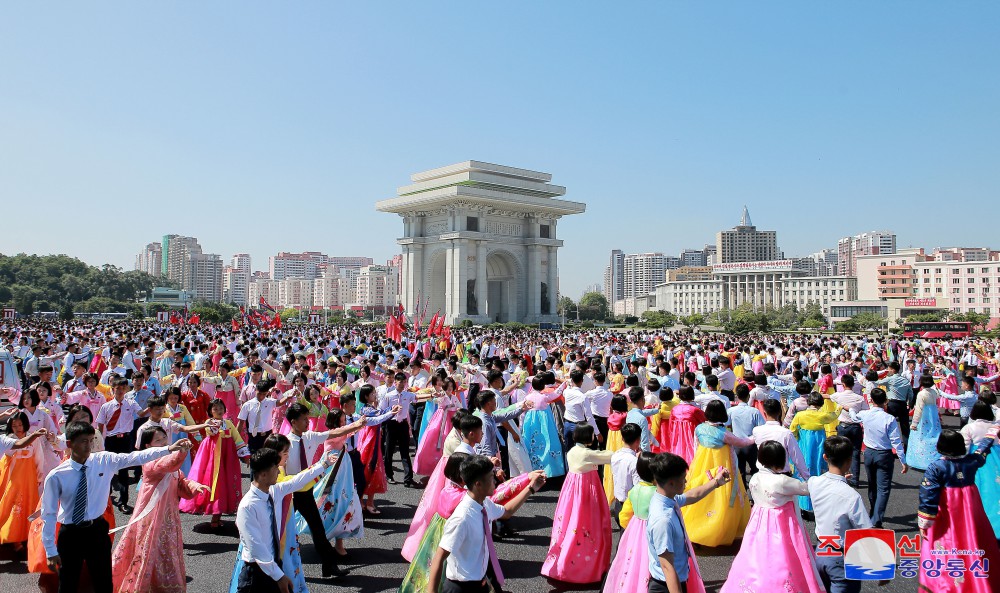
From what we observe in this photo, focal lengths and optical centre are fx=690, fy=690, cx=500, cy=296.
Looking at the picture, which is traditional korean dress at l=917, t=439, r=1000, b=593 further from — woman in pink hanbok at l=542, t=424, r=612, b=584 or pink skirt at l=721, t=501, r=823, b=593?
woman in pink hanbok at l=542, t=424, r=612, b=584

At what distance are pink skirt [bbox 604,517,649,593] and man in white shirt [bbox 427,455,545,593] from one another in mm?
884

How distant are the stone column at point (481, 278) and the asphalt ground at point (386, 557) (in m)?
49.3

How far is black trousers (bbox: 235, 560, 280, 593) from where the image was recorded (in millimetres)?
4156

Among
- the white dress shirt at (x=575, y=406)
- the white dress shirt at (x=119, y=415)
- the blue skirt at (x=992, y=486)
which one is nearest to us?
the blue skirt at (x=992, y=486)

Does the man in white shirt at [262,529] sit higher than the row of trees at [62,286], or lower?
lower

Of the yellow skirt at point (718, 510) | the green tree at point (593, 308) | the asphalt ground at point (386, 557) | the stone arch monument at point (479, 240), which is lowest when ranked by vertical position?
the asphalt ground at point (386, 557)

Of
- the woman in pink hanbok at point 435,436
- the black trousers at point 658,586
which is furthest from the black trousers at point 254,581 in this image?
the woman in pink hanbok at point 435,436

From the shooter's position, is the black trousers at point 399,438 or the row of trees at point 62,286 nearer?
the black trousers at point 399,438

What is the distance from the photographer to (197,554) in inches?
258

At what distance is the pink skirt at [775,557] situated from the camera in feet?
14.1

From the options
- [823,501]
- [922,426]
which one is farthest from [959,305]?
[823,501]

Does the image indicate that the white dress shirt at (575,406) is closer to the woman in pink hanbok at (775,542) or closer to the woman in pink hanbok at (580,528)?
the woman in pink hanbok at (580,528)

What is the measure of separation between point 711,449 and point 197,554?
5029 millimetres

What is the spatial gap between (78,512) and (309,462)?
199cm
